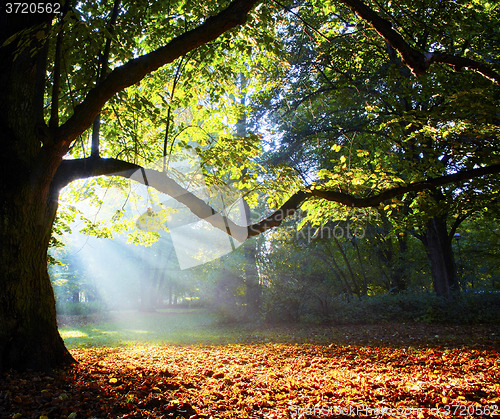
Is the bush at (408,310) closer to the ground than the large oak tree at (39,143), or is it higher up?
closer to the ground

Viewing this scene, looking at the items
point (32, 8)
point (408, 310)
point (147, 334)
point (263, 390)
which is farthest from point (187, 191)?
point (408, 310)

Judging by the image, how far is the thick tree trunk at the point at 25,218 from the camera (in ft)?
12.8

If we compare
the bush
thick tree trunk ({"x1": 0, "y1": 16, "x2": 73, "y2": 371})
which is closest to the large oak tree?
thick tree trunk ({"x1": 0, "y1": 16, "x2": 73, "y2": 371})

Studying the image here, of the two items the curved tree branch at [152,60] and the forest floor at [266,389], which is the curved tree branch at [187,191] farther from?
the forest floor at [266,389]

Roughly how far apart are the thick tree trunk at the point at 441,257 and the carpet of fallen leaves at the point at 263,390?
8870 mm

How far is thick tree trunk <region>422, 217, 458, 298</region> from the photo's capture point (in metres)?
13.3

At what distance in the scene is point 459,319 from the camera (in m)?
11.3

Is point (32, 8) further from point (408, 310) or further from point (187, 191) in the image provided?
point (408, 310)

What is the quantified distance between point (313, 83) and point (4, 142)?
10.4 meters

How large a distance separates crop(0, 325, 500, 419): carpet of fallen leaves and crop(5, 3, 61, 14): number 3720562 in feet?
14.7

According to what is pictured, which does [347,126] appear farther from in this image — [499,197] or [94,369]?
[94,369]

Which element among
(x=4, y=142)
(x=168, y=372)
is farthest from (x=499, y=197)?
(x=4, y=142)

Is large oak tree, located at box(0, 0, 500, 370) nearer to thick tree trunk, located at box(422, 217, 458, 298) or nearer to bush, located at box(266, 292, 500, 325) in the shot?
bush, located at box(266, 292, 500, 325)

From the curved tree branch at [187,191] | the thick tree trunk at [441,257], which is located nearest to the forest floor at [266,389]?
the curved tree branch at [187,191]
